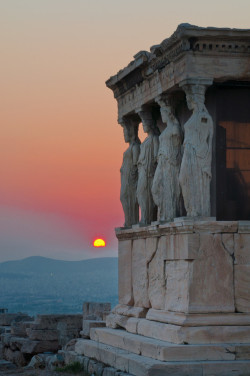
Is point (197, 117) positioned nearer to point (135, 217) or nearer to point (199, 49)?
point (199, 49)

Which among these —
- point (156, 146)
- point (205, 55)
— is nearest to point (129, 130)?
point (156, 146)

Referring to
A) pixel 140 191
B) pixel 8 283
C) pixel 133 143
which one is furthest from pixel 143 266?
pixel 8 283

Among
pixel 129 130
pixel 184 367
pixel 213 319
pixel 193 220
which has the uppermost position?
pixel 129 130

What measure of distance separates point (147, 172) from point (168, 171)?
3.75 feet

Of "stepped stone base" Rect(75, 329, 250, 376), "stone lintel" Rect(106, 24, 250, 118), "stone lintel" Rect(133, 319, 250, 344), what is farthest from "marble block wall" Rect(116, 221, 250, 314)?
"stone lintel" Rect(106, 24, 250, 118)

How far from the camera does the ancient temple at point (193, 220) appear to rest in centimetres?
1373

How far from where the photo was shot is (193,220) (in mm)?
14039

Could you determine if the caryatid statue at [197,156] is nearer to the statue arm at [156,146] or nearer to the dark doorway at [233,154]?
the dark doorway at [233,154]

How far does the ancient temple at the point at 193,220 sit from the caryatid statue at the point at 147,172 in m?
0.02

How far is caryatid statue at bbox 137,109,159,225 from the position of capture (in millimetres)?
16281

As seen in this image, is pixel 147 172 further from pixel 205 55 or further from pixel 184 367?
pixel 184 367

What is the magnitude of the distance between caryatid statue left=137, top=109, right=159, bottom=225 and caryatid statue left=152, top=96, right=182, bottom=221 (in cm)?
80

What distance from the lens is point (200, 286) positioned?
13.9 meters

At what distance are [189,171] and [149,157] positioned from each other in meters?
2.06
